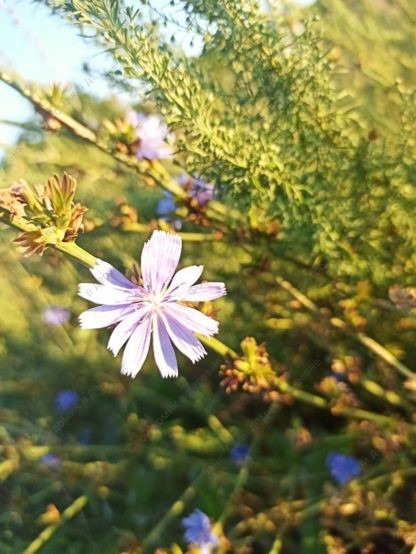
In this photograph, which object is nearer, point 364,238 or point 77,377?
point 364,238

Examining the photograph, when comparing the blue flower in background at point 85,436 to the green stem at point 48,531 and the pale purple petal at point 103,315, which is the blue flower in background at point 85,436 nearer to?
the green stem at point 48,531

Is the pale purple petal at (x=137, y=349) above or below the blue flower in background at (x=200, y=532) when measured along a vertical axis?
below

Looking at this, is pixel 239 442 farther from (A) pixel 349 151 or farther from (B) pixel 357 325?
(A) pixel 349 151

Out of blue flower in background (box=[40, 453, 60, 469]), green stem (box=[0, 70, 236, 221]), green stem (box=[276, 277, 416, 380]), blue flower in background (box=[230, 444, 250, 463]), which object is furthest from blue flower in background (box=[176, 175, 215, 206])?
blue flower in background (box=[40, 453, 60, 469])

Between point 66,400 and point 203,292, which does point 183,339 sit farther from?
point 66,400

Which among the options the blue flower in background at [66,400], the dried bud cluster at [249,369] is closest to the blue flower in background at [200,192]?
the dried bud cluster at [249,369]

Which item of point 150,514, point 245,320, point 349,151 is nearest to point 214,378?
point 245,320
